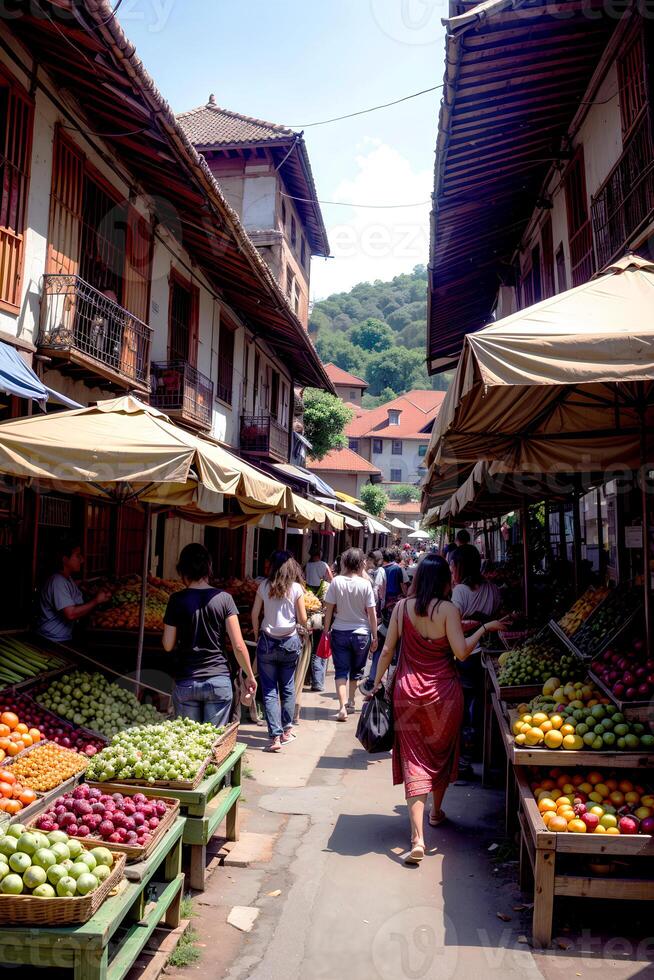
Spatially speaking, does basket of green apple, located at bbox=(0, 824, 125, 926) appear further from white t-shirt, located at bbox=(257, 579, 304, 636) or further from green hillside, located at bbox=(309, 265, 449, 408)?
green hillside, located at bbox=(309, 265, 449, 408)

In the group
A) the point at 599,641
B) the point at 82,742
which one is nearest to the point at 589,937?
the point at 599,641

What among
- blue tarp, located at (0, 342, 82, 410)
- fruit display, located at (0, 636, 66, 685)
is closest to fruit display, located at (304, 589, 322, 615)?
fruit display, located at (0, 636, 66, 685)

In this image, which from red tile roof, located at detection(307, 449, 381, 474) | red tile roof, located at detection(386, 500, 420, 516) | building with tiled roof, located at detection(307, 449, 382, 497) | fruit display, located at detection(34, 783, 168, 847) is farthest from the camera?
red tile roof, located at detection(386, 500, 420, 516)

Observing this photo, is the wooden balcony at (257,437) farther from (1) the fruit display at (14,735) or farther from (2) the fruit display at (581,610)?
(1) the fruit display at (14,735)

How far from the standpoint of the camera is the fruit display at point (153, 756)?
13.4ft

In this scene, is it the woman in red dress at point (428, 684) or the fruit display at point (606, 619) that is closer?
the woman in red dress at point (428, 684)

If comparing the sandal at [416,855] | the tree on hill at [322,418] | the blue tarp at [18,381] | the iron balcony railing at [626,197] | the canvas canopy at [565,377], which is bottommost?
the sandal at [416,855]

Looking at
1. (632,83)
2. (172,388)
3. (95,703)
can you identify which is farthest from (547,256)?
(95,703)

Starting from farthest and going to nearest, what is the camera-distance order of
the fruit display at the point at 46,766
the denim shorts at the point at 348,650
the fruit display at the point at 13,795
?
the denim shorts at the point at 348,650 < the fruit display at the point at 46,766 < the fruit display at the point at 13,795

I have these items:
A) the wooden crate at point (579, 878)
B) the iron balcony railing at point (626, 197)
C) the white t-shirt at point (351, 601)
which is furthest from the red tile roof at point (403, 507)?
the wooden crate at point (579, 878)

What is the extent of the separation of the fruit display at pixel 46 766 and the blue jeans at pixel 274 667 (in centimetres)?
255

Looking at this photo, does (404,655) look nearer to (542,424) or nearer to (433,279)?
(542,424)

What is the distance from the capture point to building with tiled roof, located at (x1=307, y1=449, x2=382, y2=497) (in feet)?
171

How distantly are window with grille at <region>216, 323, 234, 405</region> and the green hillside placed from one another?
65.4 m
